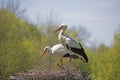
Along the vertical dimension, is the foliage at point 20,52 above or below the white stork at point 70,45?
above

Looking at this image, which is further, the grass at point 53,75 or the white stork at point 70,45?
the white stork at point 70,45

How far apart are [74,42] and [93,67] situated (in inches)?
1014

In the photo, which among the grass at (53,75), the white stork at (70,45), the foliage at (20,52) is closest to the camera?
the grass at (53,75)

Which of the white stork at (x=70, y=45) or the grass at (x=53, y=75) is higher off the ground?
the white stork at (x=70, y=45)

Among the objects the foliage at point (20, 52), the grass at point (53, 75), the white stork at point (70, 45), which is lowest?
the grass at point (53, 75)

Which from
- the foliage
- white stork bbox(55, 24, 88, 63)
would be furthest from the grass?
the foliage

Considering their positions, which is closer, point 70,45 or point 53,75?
point 53,75

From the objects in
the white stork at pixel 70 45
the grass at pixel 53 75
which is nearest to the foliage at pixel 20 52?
the white stork at pixel 70 45

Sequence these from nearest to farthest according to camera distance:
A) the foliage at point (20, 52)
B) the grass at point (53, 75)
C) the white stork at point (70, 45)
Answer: the grass at point (53, 75) < the white stork at point (70, 45) < the foliage at point (20, 52)

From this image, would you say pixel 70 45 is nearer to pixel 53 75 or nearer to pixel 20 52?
pixel 53 75

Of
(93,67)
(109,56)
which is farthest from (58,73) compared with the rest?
(93,67)

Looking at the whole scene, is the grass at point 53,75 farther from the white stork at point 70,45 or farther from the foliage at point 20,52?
the foliage at point 20,52

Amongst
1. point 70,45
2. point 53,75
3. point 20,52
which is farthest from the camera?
point 20,52

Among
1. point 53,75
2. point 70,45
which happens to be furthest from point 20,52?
point 53,75
